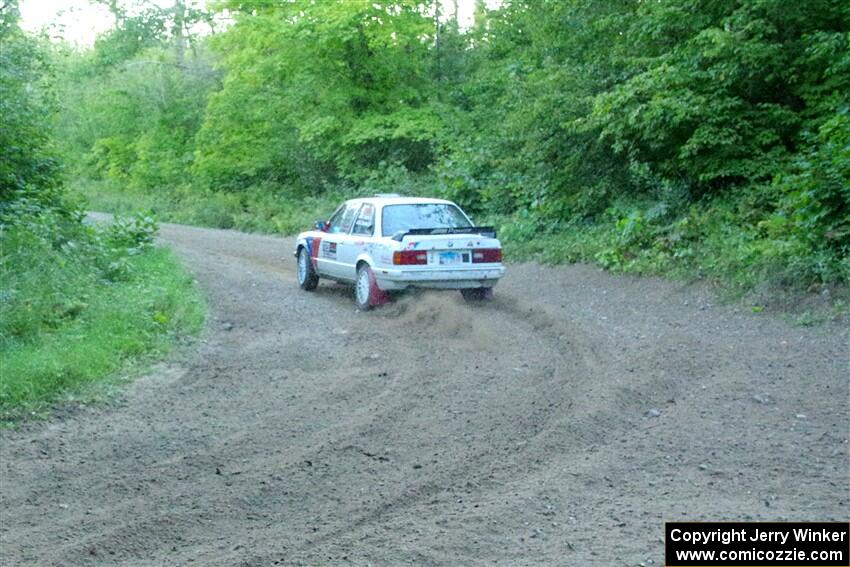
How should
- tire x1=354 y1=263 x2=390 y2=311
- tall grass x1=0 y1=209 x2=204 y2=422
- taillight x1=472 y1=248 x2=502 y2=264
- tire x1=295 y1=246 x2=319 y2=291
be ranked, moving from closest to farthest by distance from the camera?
tall grass x1=0 y1=209 x2=204 y2=422, taillight x1=472 y1=248 x2=502 y2=264, tire x1=354 y1=263 x2=390 y2=311, tire x1=295 y1=246 x2=319 y2=291

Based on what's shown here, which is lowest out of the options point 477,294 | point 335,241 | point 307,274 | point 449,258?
point 477,294

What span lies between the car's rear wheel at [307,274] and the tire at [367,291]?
192cm

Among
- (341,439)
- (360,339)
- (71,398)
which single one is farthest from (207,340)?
(341,439)

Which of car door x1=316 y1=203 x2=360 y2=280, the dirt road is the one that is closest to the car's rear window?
car door x1=316 y1=203 x2=360 y2=280

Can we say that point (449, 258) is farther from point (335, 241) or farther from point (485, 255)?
point (335, 241)

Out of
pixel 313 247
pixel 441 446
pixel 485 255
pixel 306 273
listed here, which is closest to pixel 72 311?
pixel 313 247

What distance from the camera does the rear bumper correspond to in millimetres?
13336

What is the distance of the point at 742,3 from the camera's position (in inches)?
640

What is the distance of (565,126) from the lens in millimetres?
17391

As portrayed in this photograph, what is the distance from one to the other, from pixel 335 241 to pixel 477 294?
2452 millimetres

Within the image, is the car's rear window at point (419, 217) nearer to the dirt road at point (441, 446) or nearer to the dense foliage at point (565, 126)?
the dirt road at point (441, 446)

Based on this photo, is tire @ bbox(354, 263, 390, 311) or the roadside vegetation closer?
the roadside vegetation

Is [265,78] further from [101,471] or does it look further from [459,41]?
[101,471]

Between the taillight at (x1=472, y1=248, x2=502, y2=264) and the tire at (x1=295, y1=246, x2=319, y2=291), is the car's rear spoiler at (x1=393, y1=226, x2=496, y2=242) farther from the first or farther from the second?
the tire at (x1=295, y1=246, x2=319, y2=291)
